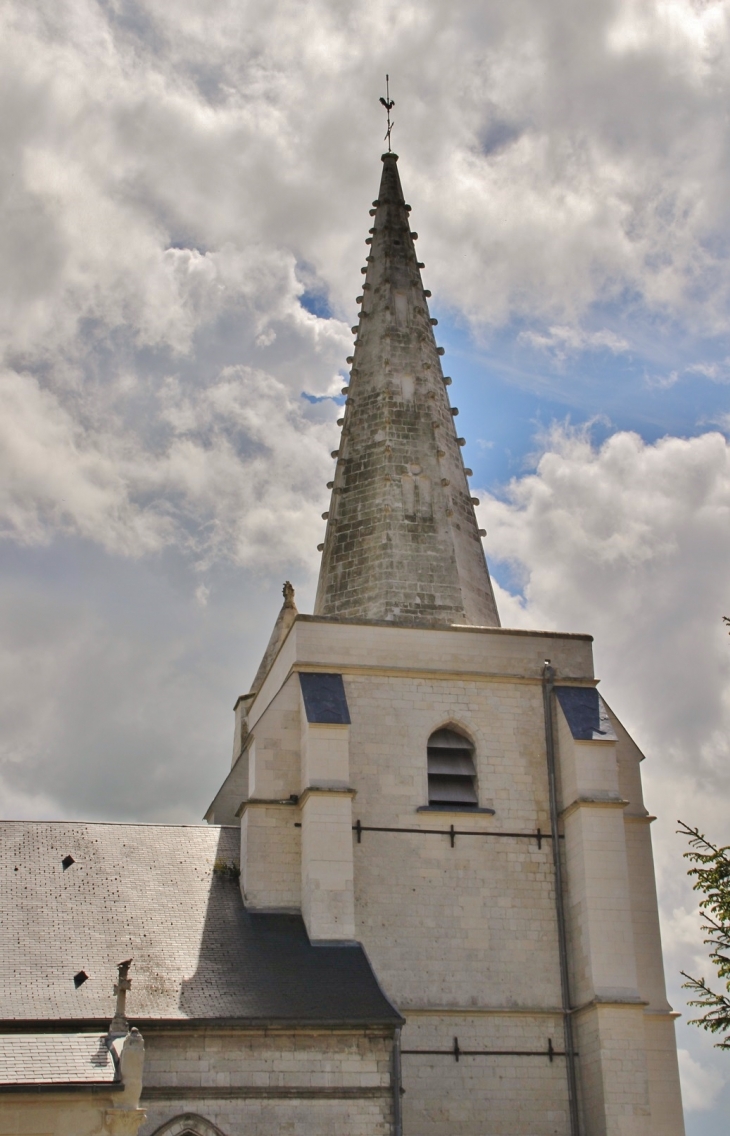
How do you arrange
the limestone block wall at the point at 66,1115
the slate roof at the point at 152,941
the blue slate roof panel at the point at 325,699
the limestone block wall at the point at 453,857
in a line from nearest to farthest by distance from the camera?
the limestone block wall at the point at 66,1115, the slate roof at the point at 152,941, the limestone block wall at the point at 453,857, the blue slate roof panel at the point at 325,699

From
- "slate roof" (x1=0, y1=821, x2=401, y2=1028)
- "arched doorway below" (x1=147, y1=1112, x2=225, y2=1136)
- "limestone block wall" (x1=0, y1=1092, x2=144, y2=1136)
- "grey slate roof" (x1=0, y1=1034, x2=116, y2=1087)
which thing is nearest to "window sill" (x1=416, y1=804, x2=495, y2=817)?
"slate roof" (x1=0, y1=821, x2=401, y2=1028)

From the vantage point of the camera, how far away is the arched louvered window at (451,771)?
19.9 m

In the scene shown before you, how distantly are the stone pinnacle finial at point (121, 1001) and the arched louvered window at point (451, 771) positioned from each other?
220 inches

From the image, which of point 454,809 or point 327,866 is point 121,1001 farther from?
point 454,809

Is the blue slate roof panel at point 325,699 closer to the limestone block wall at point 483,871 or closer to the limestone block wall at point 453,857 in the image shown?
the limestone block wall at point 483,871

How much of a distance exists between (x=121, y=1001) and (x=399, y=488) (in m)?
9.85

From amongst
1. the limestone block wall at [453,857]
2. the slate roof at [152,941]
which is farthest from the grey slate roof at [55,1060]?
the limestone block wall at [453,857]

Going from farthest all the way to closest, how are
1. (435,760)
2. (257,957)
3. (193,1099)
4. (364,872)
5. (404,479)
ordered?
1. (404,479)
2. (435,760)
3. (364,872)
4. (257,957)
5. (193,1099)

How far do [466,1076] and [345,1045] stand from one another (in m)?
2.45

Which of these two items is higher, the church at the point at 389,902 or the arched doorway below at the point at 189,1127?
the church at the point at 389,902

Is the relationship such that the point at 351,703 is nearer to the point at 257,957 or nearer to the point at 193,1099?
the point at 257,957

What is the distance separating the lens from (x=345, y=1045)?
1648 cm

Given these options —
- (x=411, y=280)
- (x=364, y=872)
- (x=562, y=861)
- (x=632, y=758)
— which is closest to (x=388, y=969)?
(x=364, y=872)

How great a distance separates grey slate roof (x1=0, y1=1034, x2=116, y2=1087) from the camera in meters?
14.0
